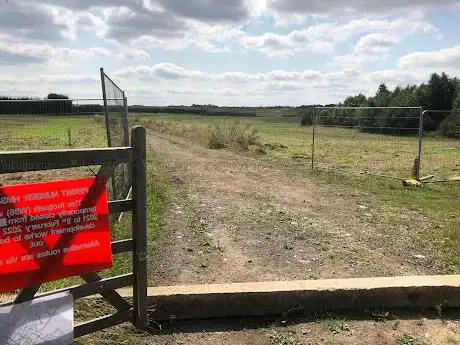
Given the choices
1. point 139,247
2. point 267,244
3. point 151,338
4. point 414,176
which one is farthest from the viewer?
point 414,176

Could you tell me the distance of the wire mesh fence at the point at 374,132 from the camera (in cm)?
1412

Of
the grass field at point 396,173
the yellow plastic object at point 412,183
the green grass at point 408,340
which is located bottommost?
the green grass at point 408,340

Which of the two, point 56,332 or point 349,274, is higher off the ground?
point 56,332

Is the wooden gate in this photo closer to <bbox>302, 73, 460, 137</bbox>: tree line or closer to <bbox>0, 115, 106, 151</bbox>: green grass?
<bbox>0, 115, 106, 151</bbox>: green grass

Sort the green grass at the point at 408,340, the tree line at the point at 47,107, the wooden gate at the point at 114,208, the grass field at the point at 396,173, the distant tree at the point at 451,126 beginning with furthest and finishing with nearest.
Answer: the distant tree at the point at 451,126, the tree line at the point at 47,107, the grass field at the point at 396,173, the green grass at the point at 408,340, the wooden gate at the point at 114,208

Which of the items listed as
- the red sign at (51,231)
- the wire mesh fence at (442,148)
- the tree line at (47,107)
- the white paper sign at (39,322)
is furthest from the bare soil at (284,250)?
the wire mesh fence at (442,148)

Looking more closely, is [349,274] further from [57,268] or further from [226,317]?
[57,268]

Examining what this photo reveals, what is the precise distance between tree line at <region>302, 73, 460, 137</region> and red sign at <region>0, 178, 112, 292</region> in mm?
10968

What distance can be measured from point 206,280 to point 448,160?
14.7m

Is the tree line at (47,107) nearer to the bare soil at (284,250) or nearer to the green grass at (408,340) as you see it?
the bare soil at (284,250)

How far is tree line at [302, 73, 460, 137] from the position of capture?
1434 centimetres

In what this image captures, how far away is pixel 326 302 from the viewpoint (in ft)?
14.5

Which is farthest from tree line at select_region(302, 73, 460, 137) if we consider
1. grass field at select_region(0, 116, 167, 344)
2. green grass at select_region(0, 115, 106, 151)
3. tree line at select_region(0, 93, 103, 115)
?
tree line at select_region(0, 93, 103, 115)

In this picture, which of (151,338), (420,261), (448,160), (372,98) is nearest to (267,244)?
(420,261)
